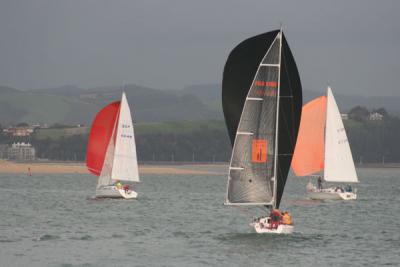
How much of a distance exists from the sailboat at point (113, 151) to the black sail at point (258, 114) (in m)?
31.9

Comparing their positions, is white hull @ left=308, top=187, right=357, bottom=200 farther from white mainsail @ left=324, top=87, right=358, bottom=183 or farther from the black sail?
the black sail

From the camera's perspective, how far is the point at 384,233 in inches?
2259

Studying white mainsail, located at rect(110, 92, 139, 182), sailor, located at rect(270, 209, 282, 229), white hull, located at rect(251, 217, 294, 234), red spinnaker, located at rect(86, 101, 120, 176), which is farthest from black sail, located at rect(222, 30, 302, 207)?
red spinnaker, located at rect(86, 101, 120, 176)

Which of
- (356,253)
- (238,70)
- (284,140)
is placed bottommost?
(356,253)

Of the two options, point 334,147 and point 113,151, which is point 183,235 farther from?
point 334,147

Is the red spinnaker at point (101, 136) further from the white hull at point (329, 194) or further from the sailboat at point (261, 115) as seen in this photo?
the sailboat at point (261, 115)

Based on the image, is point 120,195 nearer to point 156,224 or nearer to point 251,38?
point 156,224

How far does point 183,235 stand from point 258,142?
8.66 meters

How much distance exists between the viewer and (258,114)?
47.2 meters

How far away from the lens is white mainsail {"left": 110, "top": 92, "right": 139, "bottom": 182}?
79500 millimetres

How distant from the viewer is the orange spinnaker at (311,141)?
81.7 meters

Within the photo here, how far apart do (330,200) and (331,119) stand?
6.74m

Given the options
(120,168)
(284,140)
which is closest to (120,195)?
(120,168)

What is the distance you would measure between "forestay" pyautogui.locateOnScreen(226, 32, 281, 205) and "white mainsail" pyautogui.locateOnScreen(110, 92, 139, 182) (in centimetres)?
3243
